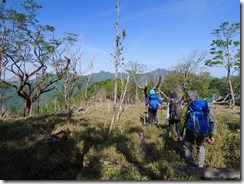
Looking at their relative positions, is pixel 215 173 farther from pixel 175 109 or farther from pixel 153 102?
pixel 153 102

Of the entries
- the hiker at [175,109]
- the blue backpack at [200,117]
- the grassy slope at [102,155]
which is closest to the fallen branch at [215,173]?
the grassy slope at [102,155]

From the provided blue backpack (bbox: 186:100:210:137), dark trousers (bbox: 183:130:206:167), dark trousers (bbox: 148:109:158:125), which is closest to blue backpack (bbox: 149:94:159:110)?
dark trousers (bbox: 148:109:158:125)

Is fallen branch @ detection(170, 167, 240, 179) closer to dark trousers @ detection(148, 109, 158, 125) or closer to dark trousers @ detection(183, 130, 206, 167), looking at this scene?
dark trousers @ detection(183, 130, 206, 167)

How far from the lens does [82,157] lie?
19.7 ft

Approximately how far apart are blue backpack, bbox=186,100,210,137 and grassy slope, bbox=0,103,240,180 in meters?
1.00

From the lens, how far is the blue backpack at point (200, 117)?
18.8 feet

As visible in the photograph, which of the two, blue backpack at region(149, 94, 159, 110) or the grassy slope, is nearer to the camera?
the grassy slope

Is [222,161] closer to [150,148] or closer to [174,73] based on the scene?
[150,148]

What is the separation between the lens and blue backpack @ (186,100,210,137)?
18.8 feet

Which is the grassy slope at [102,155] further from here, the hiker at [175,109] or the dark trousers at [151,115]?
the dark trousers at [151,115]

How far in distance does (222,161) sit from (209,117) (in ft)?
4.81

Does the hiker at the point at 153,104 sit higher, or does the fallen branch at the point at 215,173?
the hiker at the point at 153,104

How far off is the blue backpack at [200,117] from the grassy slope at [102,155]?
1.00 m

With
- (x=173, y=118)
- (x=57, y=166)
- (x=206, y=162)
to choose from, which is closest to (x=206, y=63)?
(x=173, y=118)
